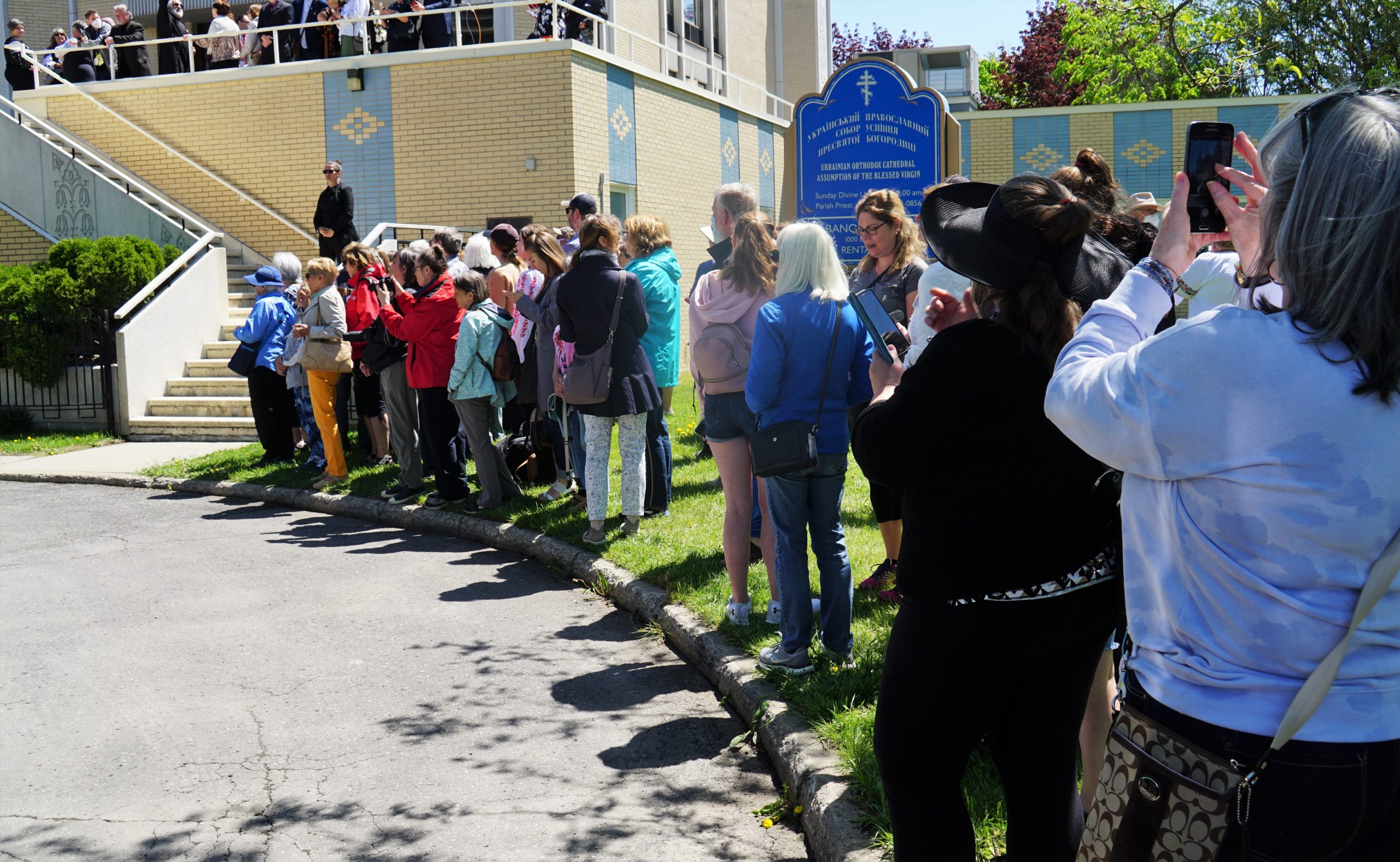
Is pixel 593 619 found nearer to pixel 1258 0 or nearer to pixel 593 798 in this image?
pixel 593 798

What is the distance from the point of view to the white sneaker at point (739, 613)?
5.87 metres

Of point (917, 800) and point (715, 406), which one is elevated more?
point (715, 406)

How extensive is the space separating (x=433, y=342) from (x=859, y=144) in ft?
11.9

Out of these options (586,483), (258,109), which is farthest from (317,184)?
(586,483)

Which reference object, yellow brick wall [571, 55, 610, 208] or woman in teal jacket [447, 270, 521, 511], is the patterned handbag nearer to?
woman in teal jacket [447, 270, 521, 511]

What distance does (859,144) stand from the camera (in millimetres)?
8023

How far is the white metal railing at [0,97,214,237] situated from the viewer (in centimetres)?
1842

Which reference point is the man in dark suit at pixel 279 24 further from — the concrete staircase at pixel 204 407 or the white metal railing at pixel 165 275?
the concrete staircase at pixel 204 407

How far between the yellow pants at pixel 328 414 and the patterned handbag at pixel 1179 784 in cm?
933

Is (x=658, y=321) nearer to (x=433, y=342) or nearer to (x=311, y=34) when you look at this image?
(x=433, y=342)

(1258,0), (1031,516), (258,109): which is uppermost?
(1258,0)

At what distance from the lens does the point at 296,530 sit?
9453 mm

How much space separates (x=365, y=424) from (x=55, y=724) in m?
6.35

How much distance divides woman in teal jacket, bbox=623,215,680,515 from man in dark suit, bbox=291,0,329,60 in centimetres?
1338
